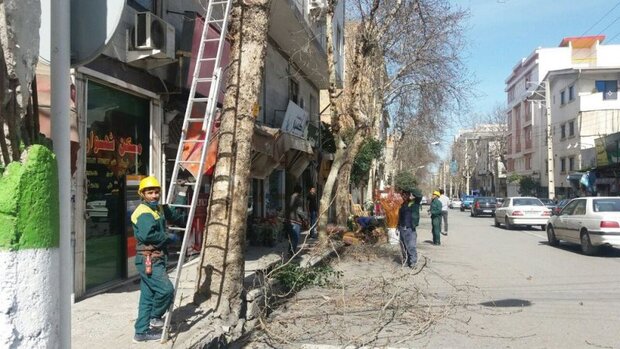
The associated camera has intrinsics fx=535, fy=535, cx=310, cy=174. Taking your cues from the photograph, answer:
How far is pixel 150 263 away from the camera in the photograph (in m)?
5.21

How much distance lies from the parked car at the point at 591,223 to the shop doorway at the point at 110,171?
11089mm

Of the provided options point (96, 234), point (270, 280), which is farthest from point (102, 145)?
point (270, 280)

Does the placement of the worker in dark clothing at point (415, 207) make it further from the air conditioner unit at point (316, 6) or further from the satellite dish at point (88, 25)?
the satellite dish at point (88, 25)

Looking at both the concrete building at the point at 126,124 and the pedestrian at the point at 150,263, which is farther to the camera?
the concrete building at the point at 126,124

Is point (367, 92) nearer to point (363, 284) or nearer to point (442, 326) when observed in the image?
point (363, 284)

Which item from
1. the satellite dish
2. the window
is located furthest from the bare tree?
the window

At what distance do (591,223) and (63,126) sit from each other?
14.2 metres

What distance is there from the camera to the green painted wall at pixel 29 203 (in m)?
1.98

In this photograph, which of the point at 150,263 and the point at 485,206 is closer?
the point at 150,263

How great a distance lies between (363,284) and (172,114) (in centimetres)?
446

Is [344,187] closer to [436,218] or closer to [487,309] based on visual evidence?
[436,218]

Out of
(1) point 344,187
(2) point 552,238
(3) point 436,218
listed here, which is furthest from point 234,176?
(2) point 552,238

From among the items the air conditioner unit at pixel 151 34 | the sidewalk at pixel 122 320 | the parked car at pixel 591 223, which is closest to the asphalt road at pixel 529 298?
the parked car at pixel 591 223

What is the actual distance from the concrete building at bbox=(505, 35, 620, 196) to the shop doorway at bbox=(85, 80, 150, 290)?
45.7 meters
